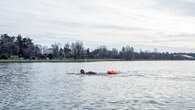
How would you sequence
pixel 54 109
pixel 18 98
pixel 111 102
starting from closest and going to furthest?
pixel 54 109 → pixel 111 102 → pixel 18 98

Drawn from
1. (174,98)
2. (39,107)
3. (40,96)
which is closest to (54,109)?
(39,107)

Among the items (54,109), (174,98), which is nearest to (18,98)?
(54,109)

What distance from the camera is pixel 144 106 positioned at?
40500 mm

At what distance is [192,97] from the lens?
161 ft

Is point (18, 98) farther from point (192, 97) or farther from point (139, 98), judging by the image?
point (192, 97)

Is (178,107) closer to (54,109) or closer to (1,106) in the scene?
(54,109)

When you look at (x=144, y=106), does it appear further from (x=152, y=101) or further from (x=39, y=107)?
(x=39, y=107)

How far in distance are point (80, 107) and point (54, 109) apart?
9.08 feet

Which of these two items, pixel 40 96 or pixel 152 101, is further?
pixel 40 96

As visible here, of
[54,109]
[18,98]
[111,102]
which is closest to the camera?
[54,109]

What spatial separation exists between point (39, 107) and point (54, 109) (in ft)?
6.34

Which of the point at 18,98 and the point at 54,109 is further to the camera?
the point at 18,98

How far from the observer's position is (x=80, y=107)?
3978 centimetres

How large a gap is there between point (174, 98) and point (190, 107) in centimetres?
791
